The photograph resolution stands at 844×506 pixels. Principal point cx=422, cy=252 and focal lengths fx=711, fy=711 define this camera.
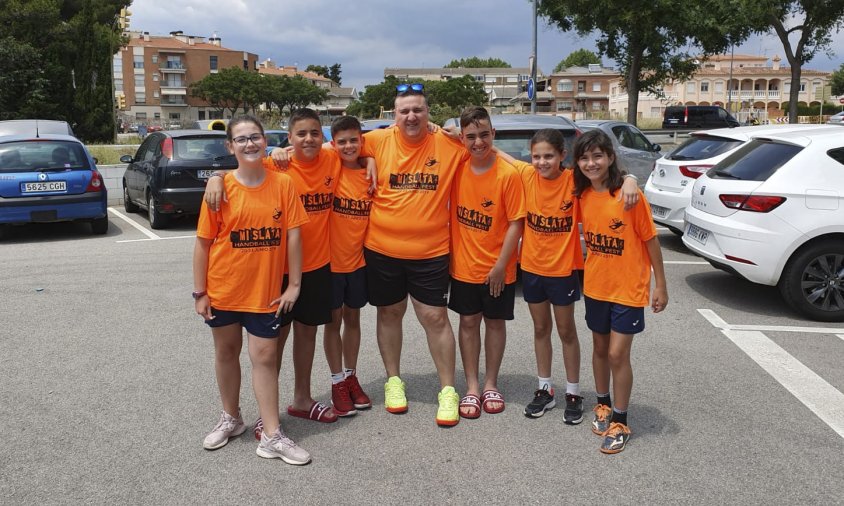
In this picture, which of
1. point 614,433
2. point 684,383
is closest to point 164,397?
point 614,433

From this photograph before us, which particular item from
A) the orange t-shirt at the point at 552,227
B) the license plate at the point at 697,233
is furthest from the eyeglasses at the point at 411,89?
the license plate at the point at 697,233

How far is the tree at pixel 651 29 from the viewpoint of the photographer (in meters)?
20.2

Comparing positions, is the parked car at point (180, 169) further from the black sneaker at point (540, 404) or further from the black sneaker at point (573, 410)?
the black sneaker at point (573, 410)

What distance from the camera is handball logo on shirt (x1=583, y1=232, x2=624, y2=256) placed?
3.64 m

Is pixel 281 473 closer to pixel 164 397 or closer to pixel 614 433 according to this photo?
pixel 164 397

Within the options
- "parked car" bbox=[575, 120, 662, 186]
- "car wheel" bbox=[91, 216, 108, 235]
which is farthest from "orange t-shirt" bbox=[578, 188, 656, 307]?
"car wheel" bbox=[91, 216, 108, 235]

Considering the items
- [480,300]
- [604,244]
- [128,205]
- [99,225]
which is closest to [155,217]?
[99,225]

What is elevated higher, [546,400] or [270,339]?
[270,339]

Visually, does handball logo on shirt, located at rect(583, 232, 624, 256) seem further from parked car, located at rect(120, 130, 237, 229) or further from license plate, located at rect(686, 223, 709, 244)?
parked car, located at rect(120, 130, 237, 229)

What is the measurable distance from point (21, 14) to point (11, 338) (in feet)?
128

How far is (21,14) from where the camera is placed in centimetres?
3750

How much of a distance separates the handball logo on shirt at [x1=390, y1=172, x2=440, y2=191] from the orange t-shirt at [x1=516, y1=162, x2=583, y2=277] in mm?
539

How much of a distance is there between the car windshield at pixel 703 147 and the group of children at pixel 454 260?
5.69 m

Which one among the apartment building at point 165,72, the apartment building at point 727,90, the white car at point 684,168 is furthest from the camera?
the apartment building at point 165,72
